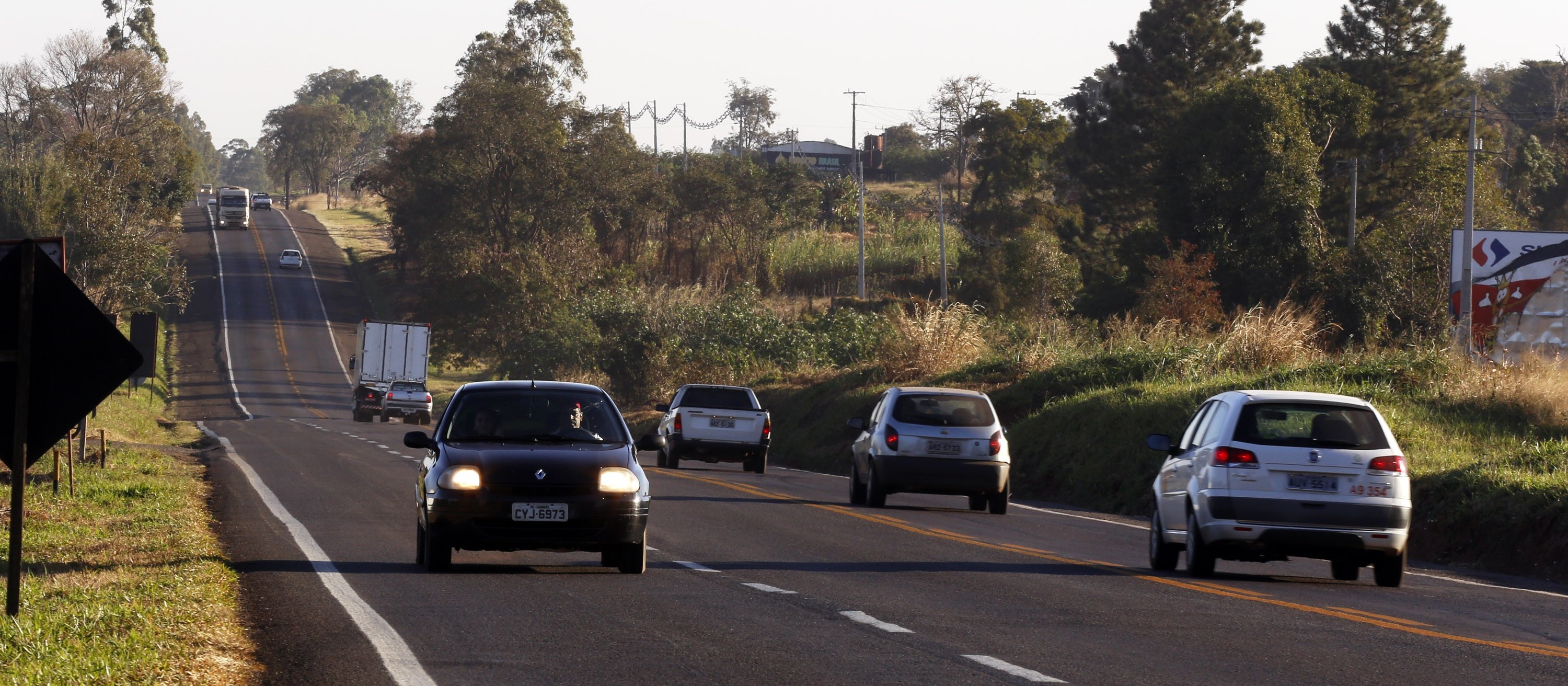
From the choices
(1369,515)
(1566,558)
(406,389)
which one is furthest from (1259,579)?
(406,389)

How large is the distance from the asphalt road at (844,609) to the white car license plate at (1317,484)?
0.80 meters

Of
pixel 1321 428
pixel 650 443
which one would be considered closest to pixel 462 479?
pixel 650 443

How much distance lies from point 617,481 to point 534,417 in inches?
45.9

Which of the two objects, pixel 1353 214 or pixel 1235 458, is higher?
pixel 1353 214

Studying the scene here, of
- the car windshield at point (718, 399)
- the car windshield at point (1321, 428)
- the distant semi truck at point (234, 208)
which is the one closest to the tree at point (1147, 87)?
the car windshield at point (718, 399)

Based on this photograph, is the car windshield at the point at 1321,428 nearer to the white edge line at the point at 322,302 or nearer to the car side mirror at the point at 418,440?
the car side mirror at the point at 418,440

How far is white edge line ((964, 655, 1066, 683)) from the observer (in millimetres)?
7957

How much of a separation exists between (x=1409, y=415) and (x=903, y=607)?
1366 cm

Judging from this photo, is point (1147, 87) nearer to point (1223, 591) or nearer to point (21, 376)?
point (1223, 591)

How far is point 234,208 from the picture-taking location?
119m

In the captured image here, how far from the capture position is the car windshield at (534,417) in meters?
12.8

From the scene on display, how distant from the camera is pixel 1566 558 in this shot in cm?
1505

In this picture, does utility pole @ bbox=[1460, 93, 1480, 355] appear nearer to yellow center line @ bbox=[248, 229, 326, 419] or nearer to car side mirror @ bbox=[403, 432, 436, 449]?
car side mirror @ bbox=[403, 432, 436, 449]

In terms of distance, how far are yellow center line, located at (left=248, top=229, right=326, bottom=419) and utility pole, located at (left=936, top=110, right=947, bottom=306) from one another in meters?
25.4
